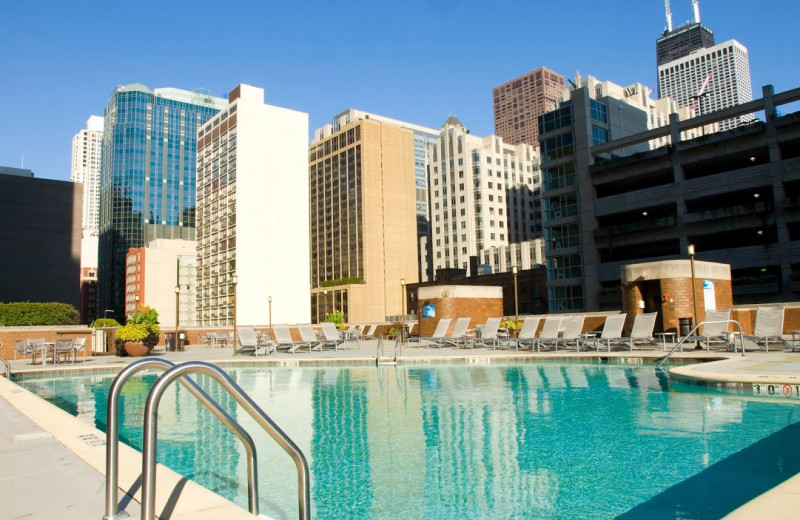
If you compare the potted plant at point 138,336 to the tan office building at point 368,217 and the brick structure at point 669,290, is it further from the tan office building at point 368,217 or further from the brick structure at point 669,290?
the tan office building at point 368,217

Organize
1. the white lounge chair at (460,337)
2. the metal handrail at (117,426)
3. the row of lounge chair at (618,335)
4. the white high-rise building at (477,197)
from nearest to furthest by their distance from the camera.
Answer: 1. the metal handrail at (117,426)
2. the row of lounge chair at (618,335)
3. the white lounge chair at (460,337)
4. the white high-rise building at (477,197)

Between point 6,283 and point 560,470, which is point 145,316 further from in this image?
point 6,283

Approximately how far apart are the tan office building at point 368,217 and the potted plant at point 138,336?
80236 mm

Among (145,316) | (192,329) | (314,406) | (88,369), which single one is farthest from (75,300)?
(314,406)

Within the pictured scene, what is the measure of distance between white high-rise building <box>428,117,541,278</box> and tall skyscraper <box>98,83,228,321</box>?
64.6 metres

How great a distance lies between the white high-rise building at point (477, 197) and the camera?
110 m

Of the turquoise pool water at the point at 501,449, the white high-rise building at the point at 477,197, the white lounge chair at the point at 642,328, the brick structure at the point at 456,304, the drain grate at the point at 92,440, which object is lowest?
the turquoise pool water at the point at 501,449

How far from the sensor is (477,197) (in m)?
110

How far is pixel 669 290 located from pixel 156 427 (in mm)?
21739

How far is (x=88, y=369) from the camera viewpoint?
17.2m

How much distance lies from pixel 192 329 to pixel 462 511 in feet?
112

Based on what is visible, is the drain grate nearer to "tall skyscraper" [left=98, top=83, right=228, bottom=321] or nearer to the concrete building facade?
the concrete building facade

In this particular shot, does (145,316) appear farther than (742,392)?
Yes

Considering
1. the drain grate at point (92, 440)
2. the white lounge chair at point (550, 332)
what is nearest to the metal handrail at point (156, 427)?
the drain grate at point (92, 440)
